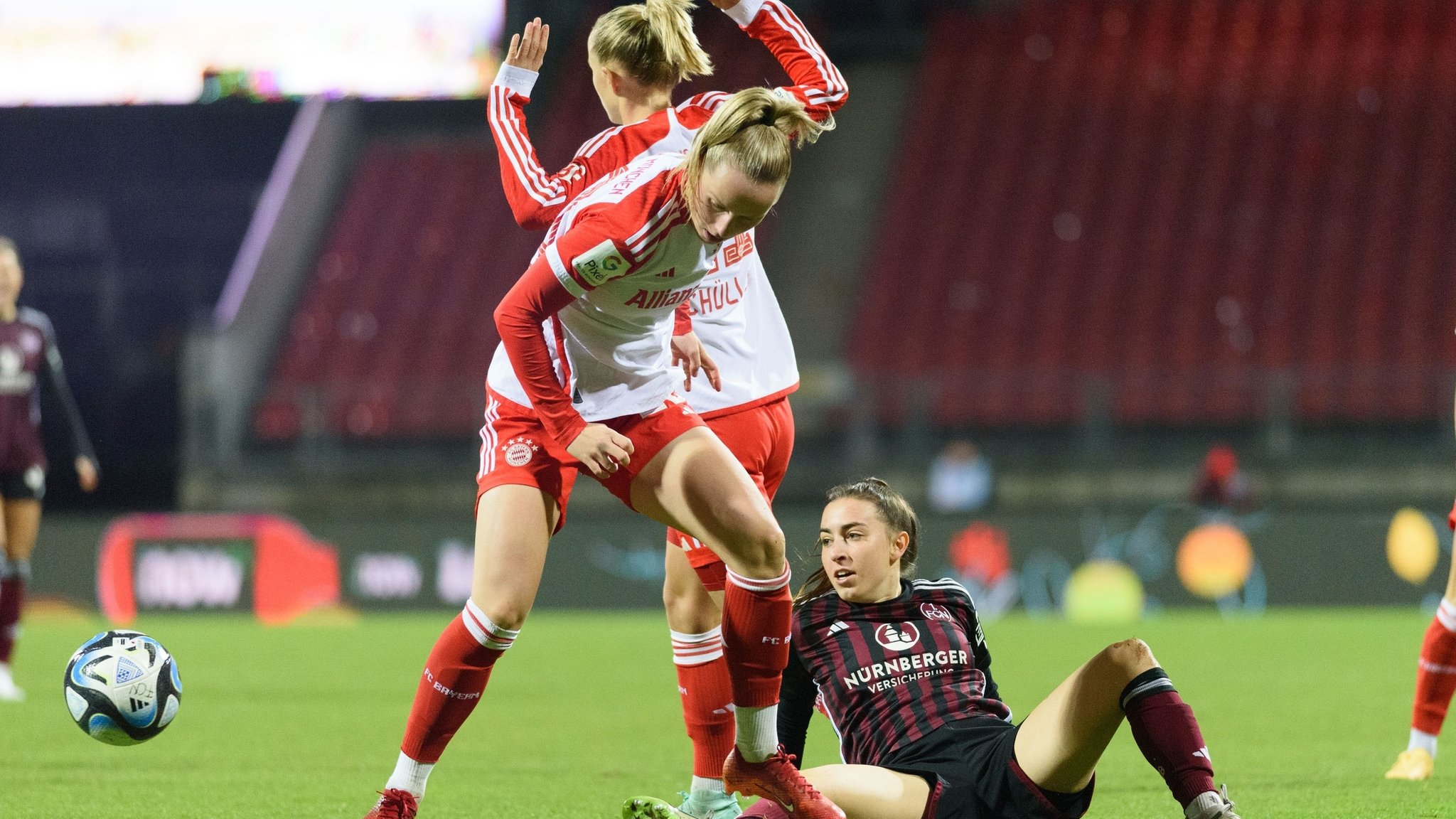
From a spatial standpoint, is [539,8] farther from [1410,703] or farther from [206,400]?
[1410,703]

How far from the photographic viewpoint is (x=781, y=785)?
354 centimetres

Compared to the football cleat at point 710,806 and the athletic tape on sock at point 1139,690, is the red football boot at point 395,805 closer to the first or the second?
the football cleat at point 710,806

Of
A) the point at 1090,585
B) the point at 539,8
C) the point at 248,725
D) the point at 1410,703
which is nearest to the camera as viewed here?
the point at 248,725

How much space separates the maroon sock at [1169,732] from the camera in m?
3.28

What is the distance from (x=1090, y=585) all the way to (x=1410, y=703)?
6.22m

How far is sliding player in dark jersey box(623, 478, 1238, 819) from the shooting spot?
329 cm

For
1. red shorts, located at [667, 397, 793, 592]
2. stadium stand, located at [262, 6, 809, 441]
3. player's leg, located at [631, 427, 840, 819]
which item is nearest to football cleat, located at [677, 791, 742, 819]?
player's leg, located at [631, 427, 840, 819]

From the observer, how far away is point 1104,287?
683 inches

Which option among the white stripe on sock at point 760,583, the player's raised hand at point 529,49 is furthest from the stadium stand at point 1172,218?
the white stripe on sock at point 760,583

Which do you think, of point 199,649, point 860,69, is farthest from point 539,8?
point 199,649

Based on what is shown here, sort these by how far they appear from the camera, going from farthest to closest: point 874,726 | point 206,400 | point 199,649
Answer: point 206,400 < point 199,649 < point 874,726

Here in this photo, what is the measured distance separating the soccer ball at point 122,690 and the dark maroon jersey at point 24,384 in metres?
3.14

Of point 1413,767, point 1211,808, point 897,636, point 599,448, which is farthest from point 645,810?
point 1413,767

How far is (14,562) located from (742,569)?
4943 millimetres
